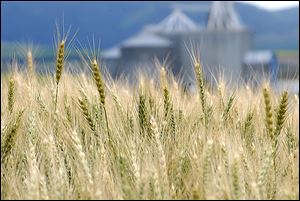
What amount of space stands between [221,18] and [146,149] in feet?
87.8

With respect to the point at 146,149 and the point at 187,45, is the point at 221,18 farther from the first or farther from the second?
the point at 146,149

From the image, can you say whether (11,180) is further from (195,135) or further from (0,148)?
(195,135)

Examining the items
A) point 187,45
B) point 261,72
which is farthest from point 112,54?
point 261,72

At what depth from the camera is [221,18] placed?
27906 mm

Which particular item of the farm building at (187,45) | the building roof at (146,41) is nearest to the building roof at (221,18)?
the farm building at (187,45)

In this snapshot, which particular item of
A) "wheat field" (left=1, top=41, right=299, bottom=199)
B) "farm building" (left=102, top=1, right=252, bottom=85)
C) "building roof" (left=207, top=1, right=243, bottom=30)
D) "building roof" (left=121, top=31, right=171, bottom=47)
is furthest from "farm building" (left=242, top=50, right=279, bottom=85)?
"building roof" (left=207, top=1, right=243, bottom=30)

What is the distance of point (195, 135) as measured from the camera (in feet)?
5.80

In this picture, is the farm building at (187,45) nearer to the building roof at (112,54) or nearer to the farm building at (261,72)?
the building roof at (112,54)

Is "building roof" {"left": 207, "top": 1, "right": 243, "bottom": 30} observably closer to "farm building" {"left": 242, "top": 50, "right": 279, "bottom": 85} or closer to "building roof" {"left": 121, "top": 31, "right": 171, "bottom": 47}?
"building roof" {"left": 121, "top": 31, "right": 171, "bottom": 47}

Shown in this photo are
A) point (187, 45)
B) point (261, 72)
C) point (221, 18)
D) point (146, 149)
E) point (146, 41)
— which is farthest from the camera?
point (221, 18)

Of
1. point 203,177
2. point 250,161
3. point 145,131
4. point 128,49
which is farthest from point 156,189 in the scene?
point 128,49

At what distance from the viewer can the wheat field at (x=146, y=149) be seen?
1341 mm

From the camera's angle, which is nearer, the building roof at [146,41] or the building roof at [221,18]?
the building roof at [146,41]

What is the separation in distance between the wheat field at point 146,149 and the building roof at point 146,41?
2205 centimetres
